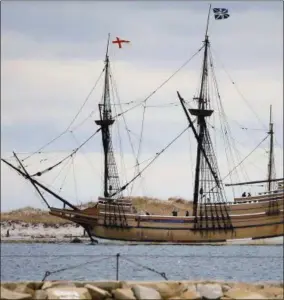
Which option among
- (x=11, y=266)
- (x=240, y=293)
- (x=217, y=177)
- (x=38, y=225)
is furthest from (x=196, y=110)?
(x=38, y=225)

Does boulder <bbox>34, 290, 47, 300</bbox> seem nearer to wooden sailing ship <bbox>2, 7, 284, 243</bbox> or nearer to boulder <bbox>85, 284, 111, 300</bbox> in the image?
boulder <bbox>85, 284, 111, 300</bbox>

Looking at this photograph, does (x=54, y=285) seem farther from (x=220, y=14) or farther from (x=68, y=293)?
(x=220, y=14)

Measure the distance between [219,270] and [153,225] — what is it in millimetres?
28519

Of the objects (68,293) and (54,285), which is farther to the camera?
(54,285)

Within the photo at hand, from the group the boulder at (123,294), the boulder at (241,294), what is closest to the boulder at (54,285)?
the boulder at (123,294)

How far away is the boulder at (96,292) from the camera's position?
857 inches

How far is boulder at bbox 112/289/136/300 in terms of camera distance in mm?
21578

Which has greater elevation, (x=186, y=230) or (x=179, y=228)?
(x=179, y=228)

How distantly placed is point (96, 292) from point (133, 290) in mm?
754

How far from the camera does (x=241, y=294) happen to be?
22016 mm

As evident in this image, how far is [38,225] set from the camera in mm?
143250

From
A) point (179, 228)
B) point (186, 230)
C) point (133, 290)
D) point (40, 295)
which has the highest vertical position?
point (179, 228)

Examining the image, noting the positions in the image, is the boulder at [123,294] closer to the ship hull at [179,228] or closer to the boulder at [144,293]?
the boulder at [144,293]

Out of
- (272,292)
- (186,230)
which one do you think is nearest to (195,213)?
(186,230)
